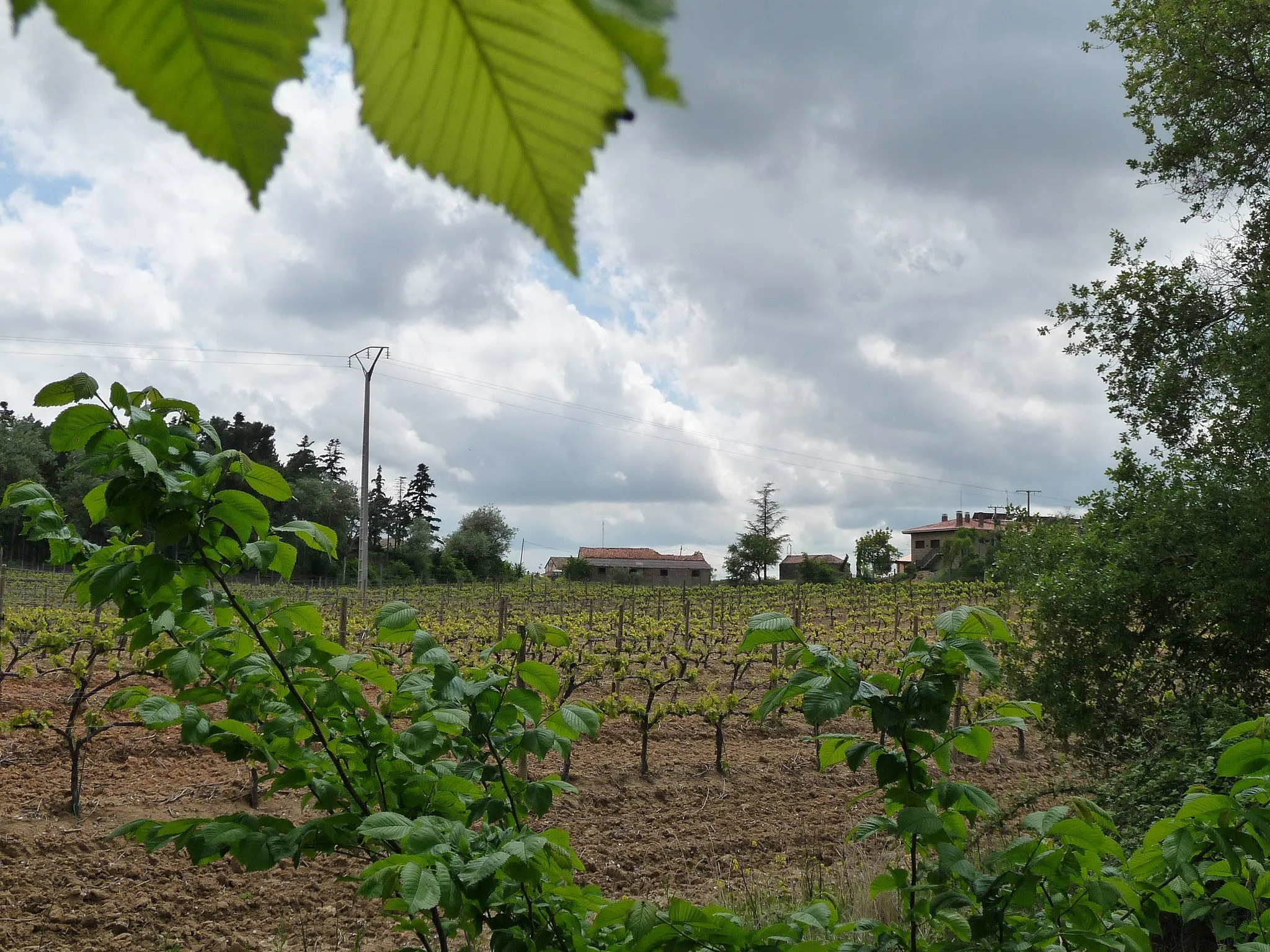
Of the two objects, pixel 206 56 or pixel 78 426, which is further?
pixel 78 426

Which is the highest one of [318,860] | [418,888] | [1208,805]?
[1208,805]

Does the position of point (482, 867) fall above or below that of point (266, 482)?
below

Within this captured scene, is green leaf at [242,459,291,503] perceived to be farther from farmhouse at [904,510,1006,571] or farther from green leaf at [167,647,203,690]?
farmhouse at [904,510,1006,571]

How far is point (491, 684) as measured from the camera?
2.31 meters

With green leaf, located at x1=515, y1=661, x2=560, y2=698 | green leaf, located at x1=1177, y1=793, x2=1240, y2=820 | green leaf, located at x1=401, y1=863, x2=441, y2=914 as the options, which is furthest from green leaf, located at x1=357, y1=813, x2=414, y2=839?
green leaf, located at x1=1177, y1=793, x2=1240, y2=820

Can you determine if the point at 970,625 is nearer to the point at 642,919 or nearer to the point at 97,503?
the point at 642,919

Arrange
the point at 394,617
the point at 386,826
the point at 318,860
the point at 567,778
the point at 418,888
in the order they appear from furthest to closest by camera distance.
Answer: the point at 567,778 → the point at 318,860 → the point at 394,617 → the point at 386,826 → the point at 418,888

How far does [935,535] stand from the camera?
6284 centimetres

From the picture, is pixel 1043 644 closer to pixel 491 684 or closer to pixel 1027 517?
pixel 1027 517

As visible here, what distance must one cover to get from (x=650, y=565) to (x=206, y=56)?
6298 centimetres

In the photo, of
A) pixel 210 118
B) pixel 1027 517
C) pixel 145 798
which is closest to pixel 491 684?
pixel 210 118

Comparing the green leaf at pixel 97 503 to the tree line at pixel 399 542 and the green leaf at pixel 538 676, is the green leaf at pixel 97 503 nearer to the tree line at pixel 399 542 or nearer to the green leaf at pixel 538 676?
the green leaf at pixel 538 676

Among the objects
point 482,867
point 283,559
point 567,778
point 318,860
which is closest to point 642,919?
point 482,867

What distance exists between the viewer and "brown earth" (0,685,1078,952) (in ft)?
21.4
